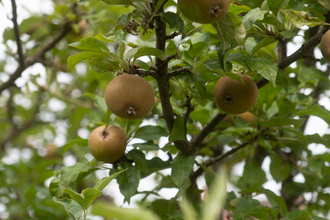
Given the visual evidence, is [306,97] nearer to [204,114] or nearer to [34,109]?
[204,114]

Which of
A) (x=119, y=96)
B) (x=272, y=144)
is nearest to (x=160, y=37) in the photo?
(x=119, y=96)

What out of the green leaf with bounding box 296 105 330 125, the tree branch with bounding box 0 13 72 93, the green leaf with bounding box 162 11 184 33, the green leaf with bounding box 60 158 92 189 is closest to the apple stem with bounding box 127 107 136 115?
the green leaf with bounding box 162 11 184 33

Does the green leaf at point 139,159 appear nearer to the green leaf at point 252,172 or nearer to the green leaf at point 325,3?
the green leaf at point 252,172

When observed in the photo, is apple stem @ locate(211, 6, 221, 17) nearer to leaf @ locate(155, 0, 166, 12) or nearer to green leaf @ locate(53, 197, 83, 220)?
leaf @ locate(155, 0, 166, 12)

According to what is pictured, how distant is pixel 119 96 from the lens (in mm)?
1010

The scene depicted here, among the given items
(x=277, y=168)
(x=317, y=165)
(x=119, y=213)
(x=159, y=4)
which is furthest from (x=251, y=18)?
(x=277, y=168)

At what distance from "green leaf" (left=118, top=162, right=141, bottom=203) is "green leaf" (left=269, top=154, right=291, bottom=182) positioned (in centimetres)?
101

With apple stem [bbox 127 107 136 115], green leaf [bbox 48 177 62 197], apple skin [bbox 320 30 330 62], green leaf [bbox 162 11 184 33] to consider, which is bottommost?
green leaf [bbox 48 177 62 197]

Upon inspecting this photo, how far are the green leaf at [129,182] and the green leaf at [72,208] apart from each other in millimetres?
268

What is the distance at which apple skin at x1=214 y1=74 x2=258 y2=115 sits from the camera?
113 centimetres

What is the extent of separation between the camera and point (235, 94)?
1.13 m

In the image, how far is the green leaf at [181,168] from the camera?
1.19 m

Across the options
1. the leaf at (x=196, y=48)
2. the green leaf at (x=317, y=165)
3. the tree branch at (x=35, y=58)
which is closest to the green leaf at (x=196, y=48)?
the leaf at (x=196, y=48)

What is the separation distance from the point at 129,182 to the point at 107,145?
0.18 meters
